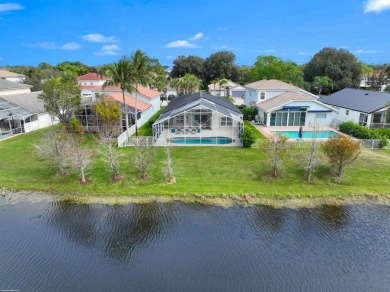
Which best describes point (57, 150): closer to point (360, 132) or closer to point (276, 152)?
point (276, 152)

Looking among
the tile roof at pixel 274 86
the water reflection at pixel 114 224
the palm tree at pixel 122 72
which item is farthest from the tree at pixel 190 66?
the water reflection at pixel 114 224

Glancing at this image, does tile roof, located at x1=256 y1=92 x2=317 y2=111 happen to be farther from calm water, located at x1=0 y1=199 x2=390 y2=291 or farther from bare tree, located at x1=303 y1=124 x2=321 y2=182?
calm water, located at x1=0 y1=199 x2=390 y2=291

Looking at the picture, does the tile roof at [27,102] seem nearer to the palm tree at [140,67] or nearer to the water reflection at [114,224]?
the palm tree at [140,67]

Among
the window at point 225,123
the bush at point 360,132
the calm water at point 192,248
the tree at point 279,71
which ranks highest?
the tree at point 279,71

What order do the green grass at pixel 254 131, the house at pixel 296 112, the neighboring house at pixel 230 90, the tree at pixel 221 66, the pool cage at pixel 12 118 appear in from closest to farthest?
the green grass at pixel 254 131
the pool cage at pixel 12 118
the house at pixel 296 112
the neighboring house at pixel 230 90
the tree at pixel 221 66

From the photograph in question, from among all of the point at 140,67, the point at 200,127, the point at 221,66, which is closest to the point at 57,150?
the point at 140,67
